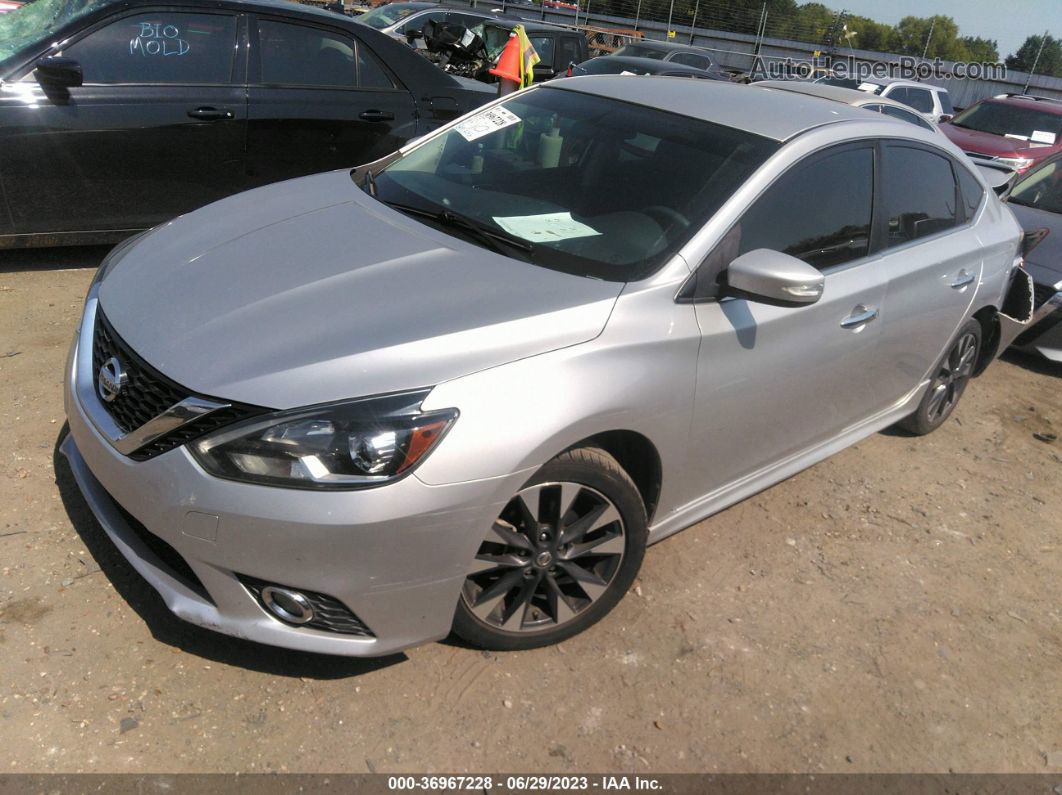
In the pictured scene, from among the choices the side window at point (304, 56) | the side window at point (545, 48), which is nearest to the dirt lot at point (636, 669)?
the side window at point (304, 56)

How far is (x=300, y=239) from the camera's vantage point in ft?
9.74

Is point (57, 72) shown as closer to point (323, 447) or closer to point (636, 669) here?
point (323, 447)

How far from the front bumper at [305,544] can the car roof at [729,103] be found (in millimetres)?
1743

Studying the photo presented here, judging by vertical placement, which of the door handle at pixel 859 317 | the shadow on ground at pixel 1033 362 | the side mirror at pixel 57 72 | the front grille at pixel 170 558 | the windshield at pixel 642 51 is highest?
the side mirror at pixel 57 72

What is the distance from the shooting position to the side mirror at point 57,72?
4574mm

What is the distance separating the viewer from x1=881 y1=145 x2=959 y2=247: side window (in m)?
3.66

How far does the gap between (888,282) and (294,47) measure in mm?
3975

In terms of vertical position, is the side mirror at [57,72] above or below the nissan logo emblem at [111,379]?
above

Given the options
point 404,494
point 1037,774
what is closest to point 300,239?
point 404,494

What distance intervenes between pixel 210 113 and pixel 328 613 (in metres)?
3.89

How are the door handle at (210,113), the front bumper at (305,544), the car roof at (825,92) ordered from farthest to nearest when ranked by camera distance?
the door handle at (210,113), the car roof at (825,92), the front bumper at (305,544)

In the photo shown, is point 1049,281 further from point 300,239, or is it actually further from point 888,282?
point 300,239

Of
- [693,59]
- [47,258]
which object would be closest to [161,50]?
[47,258]

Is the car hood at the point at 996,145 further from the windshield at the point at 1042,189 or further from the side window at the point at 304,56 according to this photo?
the side window at the point at 304,56
